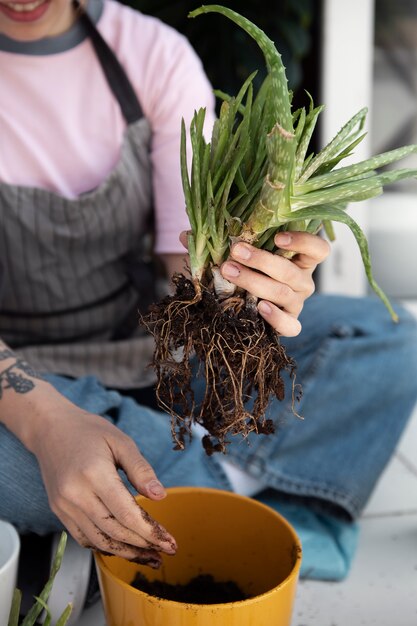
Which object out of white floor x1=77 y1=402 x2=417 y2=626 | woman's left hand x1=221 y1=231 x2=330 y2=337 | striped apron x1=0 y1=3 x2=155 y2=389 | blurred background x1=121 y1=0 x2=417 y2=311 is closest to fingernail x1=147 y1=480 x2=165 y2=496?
woman's left hand x1=221 y1=231 x2=330 y2=337

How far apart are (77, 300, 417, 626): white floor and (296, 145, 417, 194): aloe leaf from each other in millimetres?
666

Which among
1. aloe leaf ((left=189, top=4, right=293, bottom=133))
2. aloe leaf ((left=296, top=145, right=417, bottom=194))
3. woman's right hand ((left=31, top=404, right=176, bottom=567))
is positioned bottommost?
woman's right hand ((left=31, top=404, right=176, bottom=567))

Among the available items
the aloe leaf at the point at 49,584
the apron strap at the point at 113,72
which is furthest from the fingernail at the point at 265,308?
the apron strap at the point at 113,72

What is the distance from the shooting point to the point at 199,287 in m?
0.91

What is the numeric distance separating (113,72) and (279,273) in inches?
25.2

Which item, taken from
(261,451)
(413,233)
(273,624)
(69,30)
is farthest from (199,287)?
(413,233)

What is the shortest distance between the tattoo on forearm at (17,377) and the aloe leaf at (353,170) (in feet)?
1.54

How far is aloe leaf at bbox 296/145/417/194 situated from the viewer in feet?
2.64

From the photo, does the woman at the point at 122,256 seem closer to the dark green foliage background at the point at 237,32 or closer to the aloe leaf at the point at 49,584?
the aloe leaf at the point at 49,584

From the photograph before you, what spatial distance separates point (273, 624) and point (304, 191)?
0.49 metres

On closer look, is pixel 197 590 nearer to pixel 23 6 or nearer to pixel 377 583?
pixel 377 583

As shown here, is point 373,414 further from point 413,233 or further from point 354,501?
point 413,233

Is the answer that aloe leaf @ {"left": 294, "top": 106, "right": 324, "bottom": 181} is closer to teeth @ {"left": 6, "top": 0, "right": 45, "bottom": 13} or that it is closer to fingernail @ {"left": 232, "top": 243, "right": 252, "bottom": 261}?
fingernail @ {"left": 232, "top": 243, "right": 252, "bottom": 261}

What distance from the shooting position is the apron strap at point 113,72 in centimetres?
134
